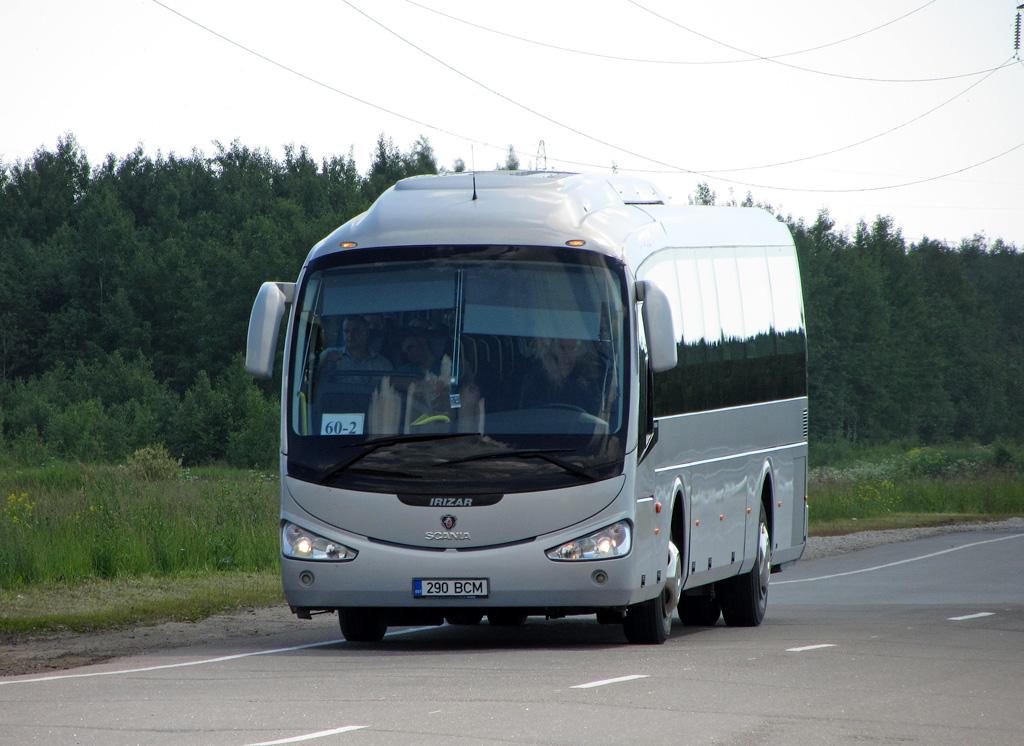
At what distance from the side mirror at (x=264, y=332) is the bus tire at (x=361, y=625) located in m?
2.26

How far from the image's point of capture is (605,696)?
8.68 m

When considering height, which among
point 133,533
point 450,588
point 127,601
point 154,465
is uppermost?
point 154,465

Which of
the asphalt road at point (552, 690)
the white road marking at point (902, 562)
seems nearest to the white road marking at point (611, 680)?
the asphalt road at point (552, 690)

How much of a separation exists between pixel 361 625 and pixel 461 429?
2400 mm

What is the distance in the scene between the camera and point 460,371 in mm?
11383

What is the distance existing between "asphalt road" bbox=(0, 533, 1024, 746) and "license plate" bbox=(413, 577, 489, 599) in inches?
18.0

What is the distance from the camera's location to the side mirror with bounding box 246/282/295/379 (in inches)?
446

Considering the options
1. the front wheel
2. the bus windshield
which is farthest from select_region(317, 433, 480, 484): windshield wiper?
the front wheel

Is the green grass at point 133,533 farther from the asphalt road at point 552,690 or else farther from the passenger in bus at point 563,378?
the passenger in bus at point 563,378

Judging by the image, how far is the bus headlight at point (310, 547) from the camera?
450 inches

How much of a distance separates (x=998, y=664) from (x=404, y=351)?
4.84m

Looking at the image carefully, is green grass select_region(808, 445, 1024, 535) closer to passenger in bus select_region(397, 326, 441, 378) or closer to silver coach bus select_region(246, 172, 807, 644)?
silver coach bus select_region(246, 172, 807, 644)

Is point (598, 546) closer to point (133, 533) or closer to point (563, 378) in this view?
point (563, 378)

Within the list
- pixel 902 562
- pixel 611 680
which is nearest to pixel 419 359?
pixel 611 680
